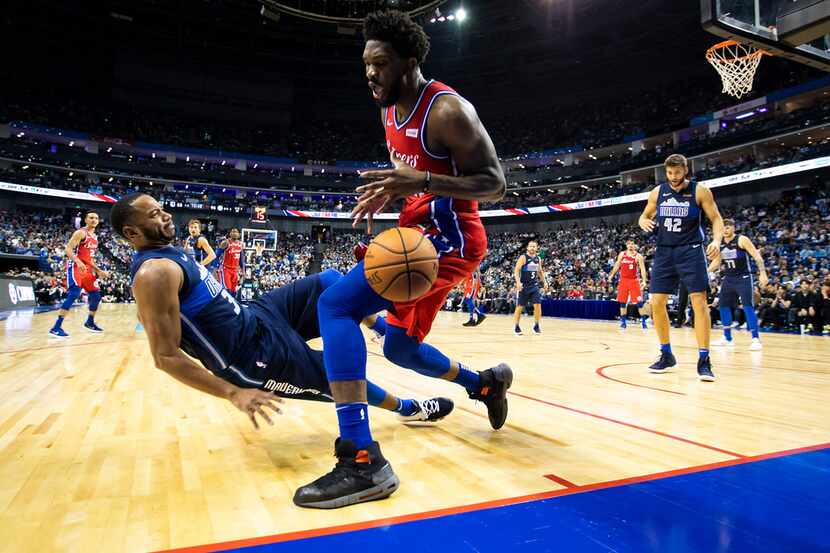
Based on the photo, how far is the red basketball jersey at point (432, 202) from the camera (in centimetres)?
219

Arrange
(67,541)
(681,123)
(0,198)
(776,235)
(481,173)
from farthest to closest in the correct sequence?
(0,198), (681,123), (776,235), (481,173), (67,541)

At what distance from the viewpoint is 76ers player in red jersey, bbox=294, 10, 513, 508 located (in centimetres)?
185

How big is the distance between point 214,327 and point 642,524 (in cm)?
175

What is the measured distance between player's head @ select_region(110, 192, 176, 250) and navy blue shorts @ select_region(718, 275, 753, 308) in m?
8.60

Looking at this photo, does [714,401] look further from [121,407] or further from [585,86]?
[585,86]

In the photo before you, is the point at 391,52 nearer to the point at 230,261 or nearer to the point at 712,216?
the point at 712,216

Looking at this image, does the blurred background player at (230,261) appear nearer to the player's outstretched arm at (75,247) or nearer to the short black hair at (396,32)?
the player's outstretched arm at (75,247)

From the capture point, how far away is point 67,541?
4.64 ft

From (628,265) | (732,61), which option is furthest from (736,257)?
(732,61)

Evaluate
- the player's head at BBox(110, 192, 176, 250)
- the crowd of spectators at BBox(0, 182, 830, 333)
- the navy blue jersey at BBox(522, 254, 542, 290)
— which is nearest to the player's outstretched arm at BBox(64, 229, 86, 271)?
the player's head at BBox(110, 192, 176, 250)

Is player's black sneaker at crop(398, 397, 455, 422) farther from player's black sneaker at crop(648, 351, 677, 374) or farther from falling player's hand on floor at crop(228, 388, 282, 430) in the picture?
player's black sneaker at crop(648, 351, 677, 374)

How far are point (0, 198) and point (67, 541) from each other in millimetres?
38563

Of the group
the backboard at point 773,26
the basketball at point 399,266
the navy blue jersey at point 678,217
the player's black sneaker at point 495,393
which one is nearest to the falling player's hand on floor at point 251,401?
the basketball at point 399,266

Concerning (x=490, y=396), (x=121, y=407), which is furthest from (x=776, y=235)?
(x=121, y=407)
